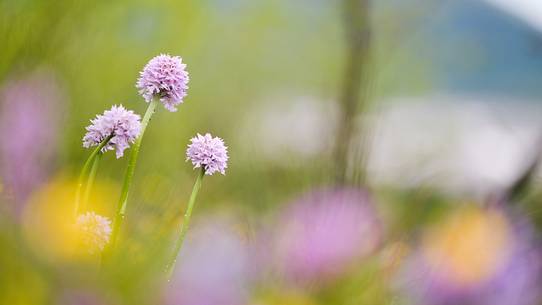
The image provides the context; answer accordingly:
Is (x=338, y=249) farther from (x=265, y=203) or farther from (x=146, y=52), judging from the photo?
(x=146, y=52)

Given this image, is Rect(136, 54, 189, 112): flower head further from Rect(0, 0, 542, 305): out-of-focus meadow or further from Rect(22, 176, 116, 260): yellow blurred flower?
Rect(22, 176, 116, 260): yellow blurred flower

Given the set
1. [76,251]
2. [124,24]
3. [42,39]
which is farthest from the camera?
[124,24]

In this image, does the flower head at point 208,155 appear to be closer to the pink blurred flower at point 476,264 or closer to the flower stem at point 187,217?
the flower stem at point 187,217

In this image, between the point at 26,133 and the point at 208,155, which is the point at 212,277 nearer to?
the point at 26,133

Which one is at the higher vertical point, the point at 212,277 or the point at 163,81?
the point at 163,81

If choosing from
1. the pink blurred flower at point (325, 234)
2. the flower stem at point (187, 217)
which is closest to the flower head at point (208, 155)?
the flower stem at point (187, 217)

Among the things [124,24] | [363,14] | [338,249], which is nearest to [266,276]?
[338,249]

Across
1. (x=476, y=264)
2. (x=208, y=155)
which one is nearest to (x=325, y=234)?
(x=476, y=264)
